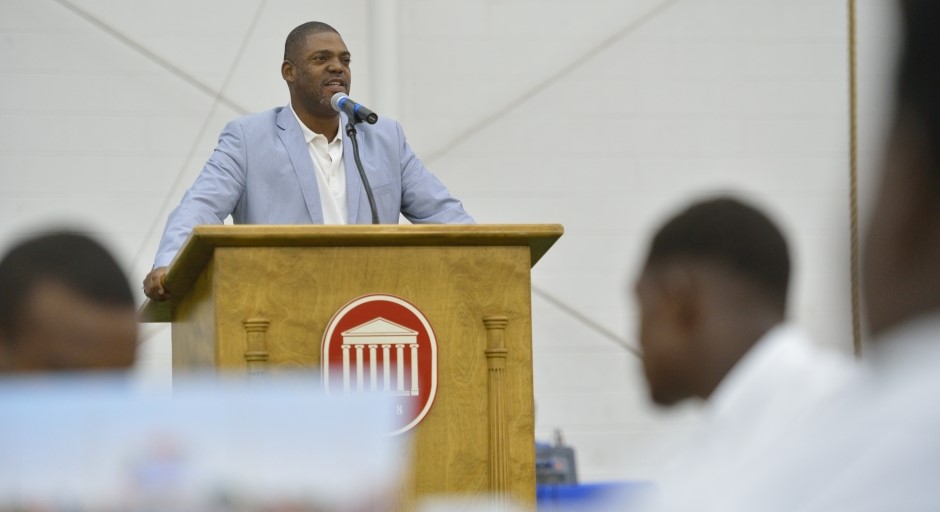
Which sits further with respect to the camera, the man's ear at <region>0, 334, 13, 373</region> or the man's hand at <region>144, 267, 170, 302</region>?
the man's hand at <region>144, 267, 170, 302</region>

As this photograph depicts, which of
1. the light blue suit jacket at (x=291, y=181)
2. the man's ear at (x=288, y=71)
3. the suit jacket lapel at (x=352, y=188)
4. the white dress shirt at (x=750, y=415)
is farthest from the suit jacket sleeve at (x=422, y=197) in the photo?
the white dress shirt at (x=750, y=415)

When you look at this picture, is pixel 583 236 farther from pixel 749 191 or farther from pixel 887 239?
pixel 887 239

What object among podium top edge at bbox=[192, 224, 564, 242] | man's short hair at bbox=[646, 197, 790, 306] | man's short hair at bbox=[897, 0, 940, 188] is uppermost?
podium top edge at bbox=[192, 224, 564, 242]

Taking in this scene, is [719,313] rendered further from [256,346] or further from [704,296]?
[256,346]

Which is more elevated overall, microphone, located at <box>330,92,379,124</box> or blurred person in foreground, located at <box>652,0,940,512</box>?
microphone, located at <box>330,92,379,124</box>

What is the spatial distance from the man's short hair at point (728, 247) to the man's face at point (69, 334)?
0.52m

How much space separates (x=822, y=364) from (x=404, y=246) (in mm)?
1537

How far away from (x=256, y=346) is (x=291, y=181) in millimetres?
1061

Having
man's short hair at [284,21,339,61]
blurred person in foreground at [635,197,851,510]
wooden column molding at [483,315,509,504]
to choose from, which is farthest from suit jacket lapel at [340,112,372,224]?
blurred person in foreground at [635,197,851,510]

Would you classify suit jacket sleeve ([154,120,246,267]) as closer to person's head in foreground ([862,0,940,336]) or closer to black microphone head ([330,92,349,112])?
black microphone head ([330,92,349,112])

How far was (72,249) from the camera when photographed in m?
1.13

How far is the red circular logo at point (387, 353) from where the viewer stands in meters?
2.44

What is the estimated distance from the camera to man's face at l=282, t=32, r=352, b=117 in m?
3.67

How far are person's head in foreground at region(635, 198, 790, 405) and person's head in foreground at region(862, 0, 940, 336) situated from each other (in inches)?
17.6
